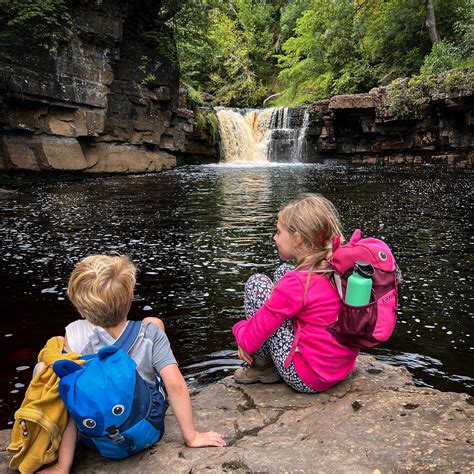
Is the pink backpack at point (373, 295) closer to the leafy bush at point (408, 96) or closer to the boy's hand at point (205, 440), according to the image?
the boy's hand at point (205, 440)

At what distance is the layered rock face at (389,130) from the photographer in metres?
21.5

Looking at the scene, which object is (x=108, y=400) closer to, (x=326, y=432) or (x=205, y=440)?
(x=205, y=440)

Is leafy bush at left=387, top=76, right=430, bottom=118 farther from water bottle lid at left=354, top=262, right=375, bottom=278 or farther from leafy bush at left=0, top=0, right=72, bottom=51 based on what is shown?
water bottle lid at left=354, top=262, right=375, bottom=278

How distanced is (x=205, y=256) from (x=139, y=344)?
4696mm

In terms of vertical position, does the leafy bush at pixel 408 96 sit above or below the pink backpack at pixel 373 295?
above

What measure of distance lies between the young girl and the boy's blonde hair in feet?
2.80

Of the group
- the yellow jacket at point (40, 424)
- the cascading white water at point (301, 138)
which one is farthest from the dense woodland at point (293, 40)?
the yellow jacket at point (40, 424)

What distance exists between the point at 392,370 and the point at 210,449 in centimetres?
154

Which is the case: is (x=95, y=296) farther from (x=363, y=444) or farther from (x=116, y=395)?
(x=363, y=444)

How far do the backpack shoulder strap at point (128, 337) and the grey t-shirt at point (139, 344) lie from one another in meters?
0.02

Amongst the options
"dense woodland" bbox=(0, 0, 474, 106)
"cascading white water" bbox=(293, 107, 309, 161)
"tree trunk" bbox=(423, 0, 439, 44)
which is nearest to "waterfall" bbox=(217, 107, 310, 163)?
"cascading white water" bbox=(293, 107, 309, 161)

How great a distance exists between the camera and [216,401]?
296 cm

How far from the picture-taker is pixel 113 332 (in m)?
2.33

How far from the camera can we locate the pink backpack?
2479 mm
